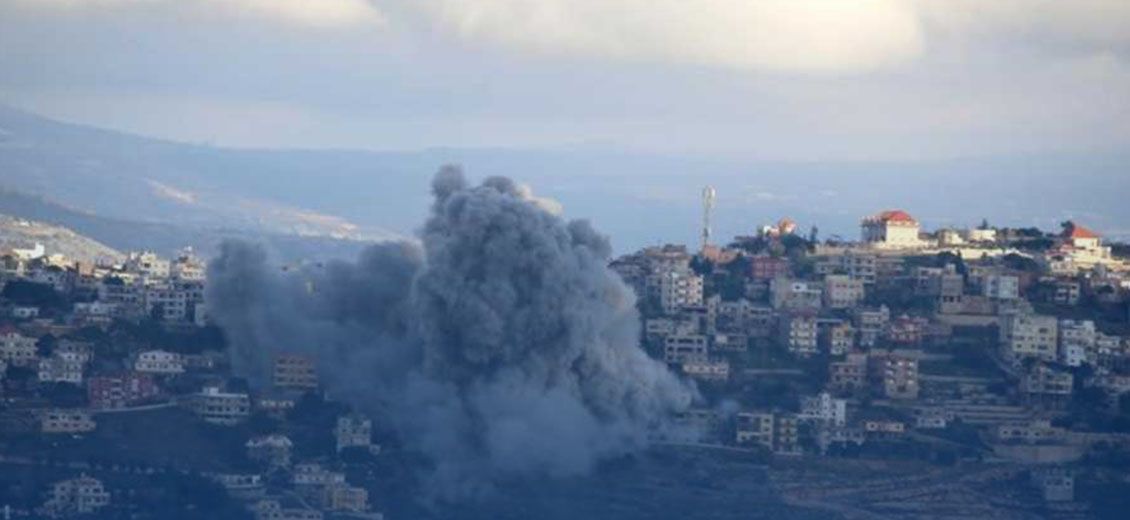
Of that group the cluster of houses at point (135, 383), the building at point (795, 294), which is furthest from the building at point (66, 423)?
the building at point (795, 294)

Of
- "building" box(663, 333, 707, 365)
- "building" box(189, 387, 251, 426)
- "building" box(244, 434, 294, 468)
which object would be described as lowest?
"building" box(244, 434, 294, 468)

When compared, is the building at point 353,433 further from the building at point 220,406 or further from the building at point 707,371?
the building at point 707,371

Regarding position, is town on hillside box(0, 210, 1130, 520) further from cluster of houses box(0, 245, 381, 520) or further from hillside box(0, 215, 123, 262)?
hillside box(0, 215, 123, 262)

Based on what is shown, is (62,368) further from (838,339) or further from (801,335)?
(838,339)

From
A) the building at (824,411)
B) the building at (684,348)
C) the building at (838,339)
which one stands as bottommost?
the building at (824,411)

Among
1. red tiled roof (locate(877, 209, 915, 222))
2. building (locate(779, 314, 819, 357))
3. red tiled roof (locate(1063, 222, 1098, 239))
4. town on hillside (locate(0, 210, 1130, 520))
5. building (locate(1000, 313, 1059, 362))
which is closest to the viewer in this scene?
town on hillside (locate(0, 210, 1130, 520))

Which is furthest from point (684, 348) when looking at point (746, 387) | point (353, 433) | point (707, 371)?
point (353, 433)

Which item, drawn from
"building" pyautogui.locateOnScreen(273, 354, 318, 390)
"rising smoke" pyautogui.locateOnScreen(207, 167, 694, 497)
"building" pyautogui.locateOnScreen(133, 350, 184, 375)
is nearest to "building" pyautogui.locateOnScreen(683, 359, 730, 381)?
"rising smoke" pyautogui.locateOnScreen(207, 167, 694, 497)
